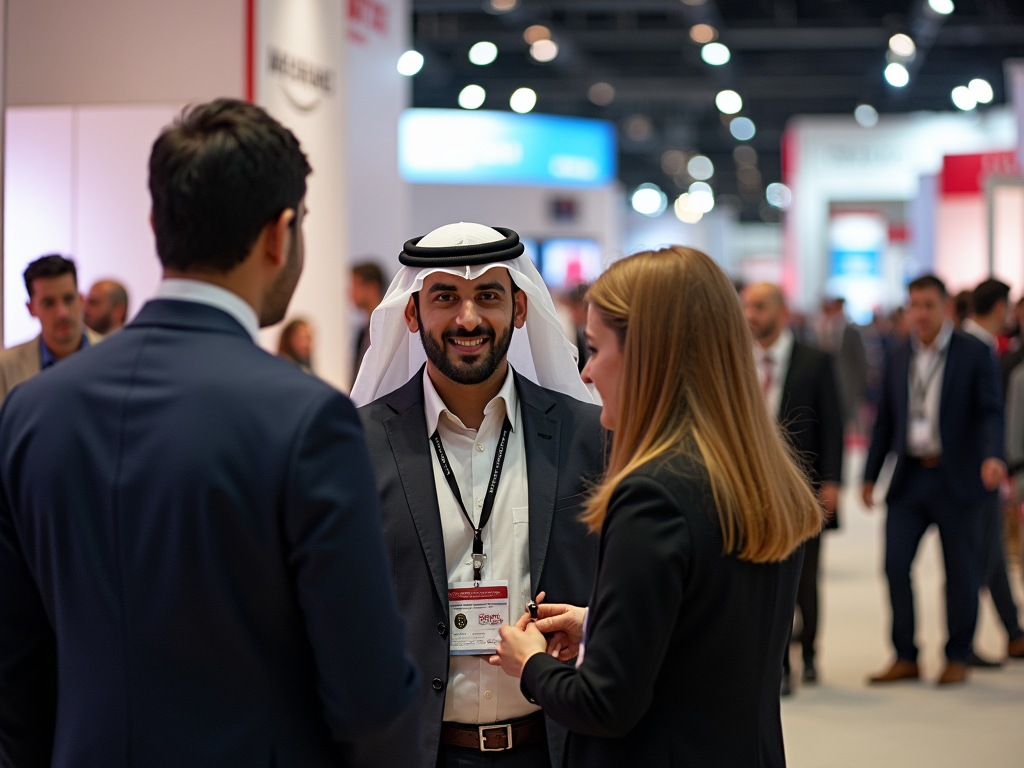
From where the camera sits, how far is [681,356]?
1692 millimetres

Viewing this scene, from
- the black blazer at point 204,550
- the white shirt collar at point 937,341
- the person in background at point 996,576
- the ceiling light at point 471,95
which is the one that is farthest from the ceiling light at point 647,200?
the black blazer at point 204,550

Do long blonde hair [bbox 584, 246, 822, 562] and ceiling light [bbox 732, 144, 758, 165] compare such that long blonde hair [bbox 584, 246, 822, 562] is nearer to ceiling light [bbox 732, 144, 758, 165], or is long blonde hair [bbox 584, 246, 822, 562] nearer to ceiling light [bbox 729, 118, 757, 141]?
ceiling light [bbox 729, 118, 757, 141]

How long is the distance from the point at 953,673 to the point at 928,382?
4.51ft

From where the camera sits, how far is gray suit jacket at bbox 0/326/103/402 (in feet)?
13.3

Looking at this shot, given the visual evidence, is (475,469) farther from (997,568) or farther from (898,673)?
(997,568)

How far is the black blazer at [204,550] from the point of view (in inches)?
50.8

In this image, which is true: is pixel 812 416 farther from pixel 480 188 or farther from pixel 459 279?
pixel 480 188

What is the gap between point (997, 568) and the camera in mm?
5859

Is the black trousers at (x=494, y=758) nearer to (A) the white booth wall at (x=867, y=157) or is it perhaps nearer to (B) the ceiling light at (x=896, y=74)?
(B) the ceiling light at (x=896, y=74)

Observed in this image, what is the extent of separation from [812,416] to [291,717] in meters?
4.21

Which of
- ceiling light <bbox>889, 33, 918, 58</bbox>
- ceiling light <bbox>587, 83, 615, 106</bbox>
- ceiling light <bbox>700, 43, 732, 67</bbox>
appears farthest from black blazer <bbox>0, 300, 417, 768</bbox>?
ceiling light <bbox>587, 83, 615, 106</bbox>

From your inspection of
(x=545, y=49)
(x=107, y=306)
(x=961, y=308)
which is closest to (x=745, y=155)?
(x=545, y=49)

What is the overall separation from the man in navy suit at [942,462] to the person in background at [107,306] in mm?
3806

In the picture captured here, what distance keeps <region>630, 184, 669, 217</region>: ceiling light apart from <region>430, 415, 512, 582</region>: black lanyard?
3482cm
